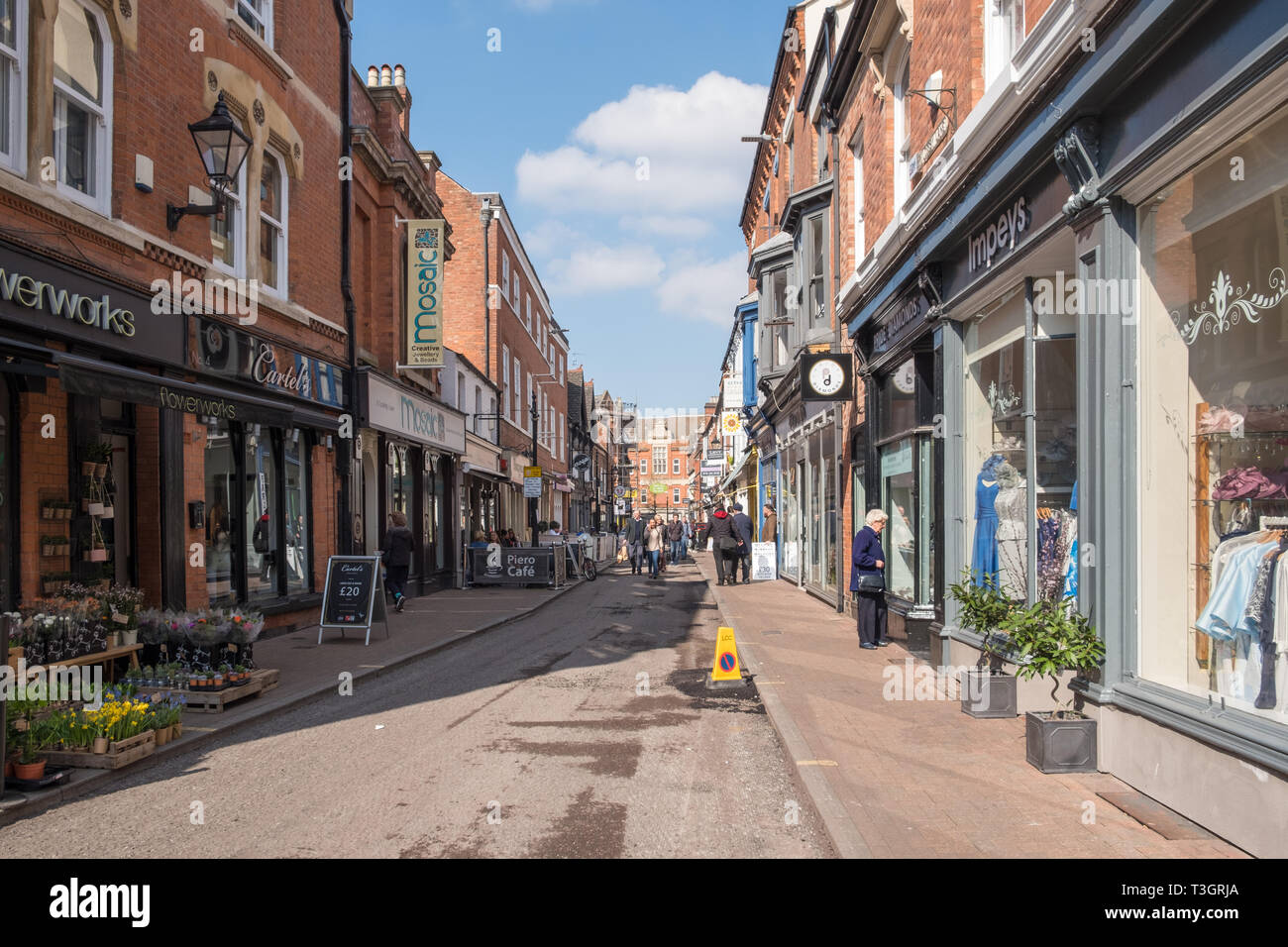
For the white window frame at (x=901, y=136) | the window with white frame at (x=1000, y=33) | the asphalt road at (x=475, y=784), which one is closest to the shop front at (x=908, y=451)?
the white window frame at (x=901, y=136)

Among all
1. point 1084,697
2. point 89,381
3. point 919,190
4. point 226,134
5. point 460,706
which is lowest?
point 460,706

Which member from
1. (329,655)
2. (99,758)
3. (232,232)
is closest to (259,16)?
(232,232)

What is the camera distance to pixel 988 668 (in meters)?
7.87

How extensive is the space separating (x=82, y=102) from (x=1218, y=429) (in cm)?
1036

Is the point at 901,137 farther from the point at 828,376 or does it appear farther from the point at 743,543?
the point at 743,543

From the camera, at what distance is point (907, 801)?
5395 mm

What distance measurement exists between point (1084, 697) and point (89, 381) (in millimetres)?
7842

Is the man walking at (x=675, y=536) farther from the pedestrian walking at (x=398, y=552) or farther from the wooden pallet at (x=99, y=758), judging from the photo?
the wooden pallet at (x=99, y=758)

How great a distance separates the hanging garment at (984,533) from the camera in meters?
8.91

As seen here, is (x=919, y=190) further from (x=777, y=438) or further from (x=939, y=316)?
(x=777, y=438)

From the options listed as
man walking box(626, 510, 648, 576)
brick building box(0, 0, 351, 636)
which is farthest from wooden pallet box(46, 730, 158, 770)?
man walking box(626, 510, 648, 576)

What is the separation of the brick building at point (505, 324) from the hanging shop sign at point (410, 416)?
7.02 meters
